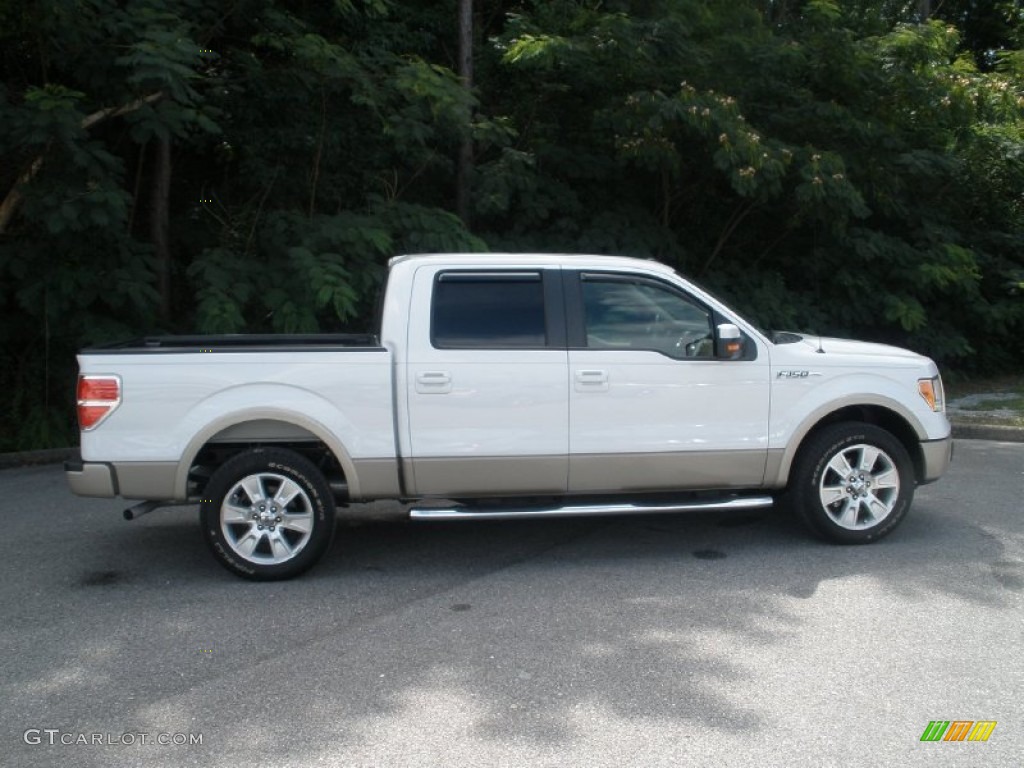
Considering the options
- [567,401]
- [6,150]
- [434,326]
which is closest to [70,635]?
[434,326]

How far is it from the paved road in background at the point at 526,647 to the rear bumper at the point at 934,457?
485mm

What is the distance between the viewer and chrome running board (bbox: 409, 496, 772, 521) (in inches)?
233

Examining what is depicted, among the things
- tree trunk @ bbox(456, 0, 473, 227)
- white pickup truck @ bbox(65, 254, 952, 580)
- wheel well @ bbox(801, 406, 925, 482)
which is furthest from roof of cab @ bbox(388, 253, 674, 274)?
tree trunk @ bbox(456, 0, 473, 227)

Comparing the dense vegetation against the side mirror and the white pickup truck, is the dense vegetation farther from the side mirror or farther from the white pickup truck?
the side mirror

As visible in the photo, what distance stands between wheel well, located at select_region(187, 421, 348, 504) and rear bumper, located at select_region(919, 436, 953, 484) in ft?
12.5

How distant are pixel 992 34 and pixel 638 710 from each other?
72.0ft

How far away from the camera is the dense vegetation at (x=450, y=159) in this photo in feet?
31.9

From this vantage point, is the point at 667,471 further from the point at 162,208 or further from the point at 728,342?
the point at 162,208

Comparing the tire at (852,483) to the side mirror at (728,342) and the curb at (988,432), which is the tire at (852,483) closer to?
the side mirror at (728,342)

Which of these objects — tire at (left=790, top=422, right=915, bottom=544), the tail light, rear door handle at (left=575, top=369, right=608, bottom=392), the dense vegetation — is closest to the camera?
the tail light

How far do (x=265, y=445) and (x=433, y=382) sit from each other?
1113mm

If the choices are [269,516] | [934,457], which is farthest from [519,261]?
[934,457]

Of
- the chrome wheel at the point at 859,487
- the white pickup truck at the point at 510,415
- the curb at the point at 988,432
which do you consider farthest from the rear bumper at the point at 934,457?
the curb at the point at 988,432

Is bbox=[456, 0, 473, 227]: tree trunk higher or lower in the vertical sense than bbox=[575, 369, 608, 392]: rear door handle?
higher
